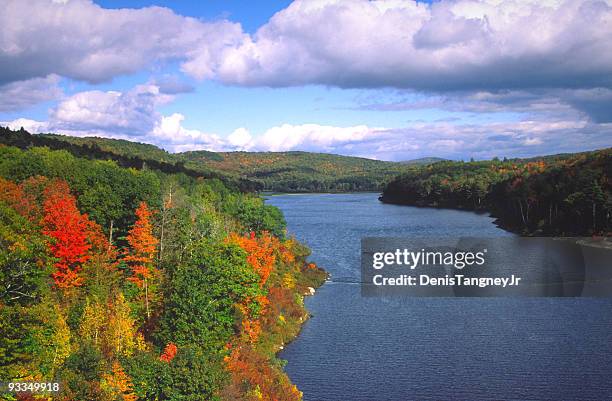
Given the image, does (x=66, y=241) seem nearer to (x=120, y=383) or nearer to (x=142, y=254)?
(x=142, y=254)

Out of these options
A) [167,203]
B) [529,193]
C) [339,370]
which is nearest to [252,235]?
[167,203]

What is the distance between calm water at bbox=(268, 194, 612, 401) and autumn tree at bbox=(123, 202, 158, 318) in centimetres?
1160

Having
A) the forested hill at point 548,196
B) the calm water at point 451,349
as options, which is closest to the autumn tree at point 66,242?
the calm water at point 451,349

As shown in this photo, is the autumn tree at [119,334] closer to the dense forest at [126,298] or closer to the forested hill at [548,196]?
the dense forest at [126,298]

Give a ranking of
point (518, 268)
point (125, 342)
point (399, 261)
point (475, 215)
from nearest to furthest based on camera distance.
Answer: point (125, 342)
point (518, 268)
point (399, 261)
point (475, 215)

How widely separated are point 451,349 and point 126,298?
75.7ft

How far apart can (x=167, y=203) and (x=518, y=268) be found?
139 ft

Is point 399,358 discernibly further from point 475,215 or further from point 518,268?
point 475,215

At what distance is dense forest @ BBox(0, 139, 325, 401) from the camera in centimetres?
2481

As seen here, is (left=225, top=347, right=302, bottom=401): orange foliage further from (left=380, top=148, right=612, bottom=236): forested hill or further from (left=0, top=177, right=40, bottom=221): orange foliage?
(left=380, top=148, right=612, bottom=236): forested hill

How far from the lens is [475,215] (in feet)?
445

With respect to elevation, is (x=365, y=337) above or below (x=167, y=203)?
below

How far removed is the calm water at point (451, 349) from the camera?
35250 mm

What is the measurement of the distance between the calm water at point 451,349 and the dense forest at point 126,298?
10.1 feet
